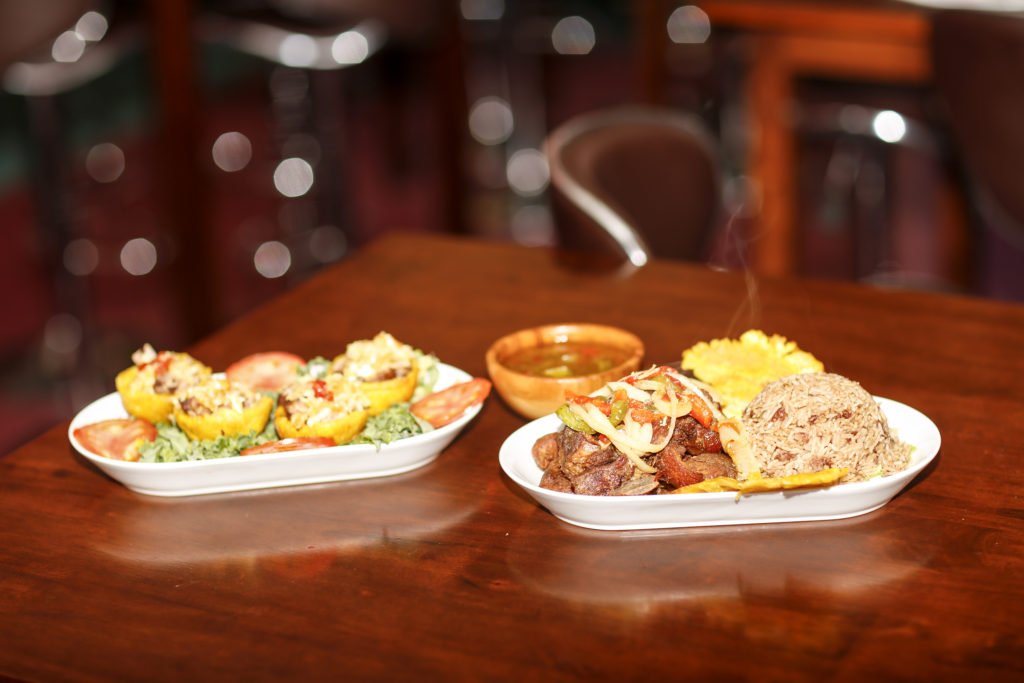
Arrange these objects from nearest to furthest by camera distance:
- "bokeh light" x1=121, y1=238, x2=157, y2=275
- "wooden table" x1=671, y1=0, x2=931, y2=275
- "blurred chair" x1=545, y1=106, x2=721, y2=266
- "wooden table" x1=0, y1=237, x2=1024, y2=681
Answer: "wooden table" x1=0, y1=237, x2=1024, y2=681, "blurred chair" x1=545, y1=106, x2=721, y2=266, "wooden table" x1=671, y1=0, x2=931, y2=275, "bokeh light" x1=121, y1=238, x2=157, y2=275

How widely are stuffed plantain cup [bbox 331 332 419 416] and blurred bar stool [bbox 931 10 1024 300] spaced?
1.53 m

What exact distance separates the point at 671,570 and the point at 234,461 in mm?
425

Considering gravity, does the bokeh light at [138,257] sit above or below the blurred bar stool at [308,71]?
below

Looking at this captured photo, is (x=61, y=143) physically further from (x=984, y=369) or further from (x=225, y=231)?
(x=984, y=369)

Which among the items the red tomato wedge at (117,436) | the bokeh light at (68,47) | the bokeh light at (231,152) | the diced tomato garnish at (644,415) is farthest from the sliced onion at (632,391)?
the bokeh light at (231,152)

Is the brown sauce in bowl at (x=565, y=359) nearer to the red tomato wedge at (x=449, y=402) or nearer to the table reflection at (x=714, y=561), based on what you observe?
the red tomato wedge at (x=449, y=402)

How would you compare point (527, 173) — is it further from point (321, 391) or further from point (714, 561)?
point (714, 561)

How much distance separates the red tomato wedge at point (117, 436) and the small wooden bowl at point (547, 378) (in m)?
0.36

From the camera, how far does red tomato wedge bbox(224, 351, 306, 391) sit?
1454mm

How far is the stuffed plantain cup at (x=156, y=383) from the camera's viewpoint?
53.8 inches

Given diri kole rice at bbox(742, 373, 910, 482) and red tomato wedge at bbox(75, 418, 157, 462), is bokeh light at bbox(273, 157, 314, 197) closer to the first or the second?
red tomato wedge at bbox(75, 418, 157, 462)

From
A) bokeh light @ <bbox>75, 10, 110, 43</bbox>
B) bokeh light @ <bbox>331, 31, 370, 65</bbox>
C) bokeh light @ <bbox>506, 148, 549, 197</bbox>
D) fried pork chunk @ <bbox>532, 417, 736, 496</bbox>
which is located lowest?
bokeh light @ <bbox>506, 148, 549, 197</bbox>

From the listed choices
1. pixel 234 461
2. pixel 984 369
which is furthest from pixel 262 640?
pixel 984 369

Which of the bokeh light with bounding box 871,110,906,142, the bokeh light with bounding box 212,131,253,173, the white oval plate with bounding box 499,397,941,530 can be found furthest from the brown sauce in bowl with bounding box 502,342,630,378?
the bokeh light with bounding box 212,131,253,173
